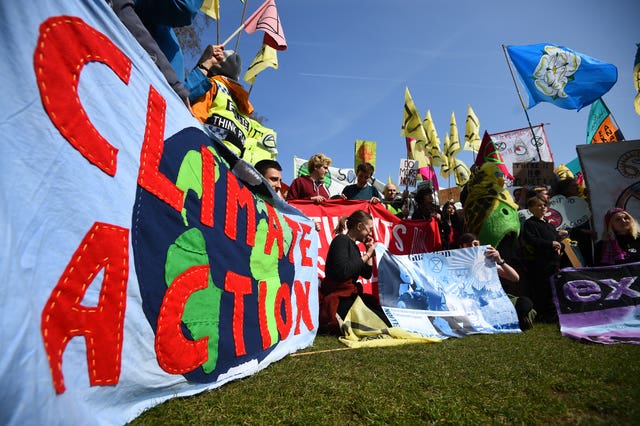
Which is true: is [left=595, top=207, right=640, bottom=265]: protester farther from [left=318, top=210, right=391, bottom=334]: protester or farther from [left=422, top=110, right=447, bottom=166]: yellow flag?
[left=422, top=110, right=447, bottom=166]: yellow flag

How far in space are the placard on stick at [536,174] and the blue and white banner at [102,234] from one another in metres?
6.72

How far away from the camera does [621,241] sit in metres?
4.77

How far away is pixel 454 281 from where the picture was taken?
4363 millimetres

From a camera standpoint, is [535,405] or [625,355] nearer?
[535,405]

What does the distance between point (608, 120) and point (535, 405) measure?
1050cm

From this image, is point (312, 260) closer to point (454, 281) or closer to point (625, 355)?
point (454, 281)

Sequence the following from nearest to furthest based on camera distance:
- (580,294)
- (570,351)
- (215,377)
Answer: (215,377) < (570,351) < (580,294)

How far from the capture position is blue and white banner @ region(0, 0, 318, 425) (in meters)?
1.04

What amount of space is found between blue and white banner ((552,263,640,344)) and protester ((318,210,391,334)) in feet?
5.82

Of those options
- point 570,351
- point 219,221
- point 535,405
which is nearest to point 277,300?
point 219,221

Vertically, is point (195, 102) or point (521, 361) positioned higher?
point (195, 102)

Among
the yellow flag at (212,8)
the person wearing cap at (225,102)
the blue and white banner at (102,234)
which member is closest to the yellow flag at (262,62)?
the yellow flag at (212,8)

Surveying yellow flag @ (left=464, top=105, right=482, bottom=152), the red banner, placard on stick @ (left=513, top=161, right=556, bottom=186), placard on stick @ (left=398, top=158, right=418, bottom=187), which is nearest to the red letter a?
the red banner

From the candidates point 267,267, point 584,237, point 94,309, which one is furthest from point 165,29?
point 584,237
